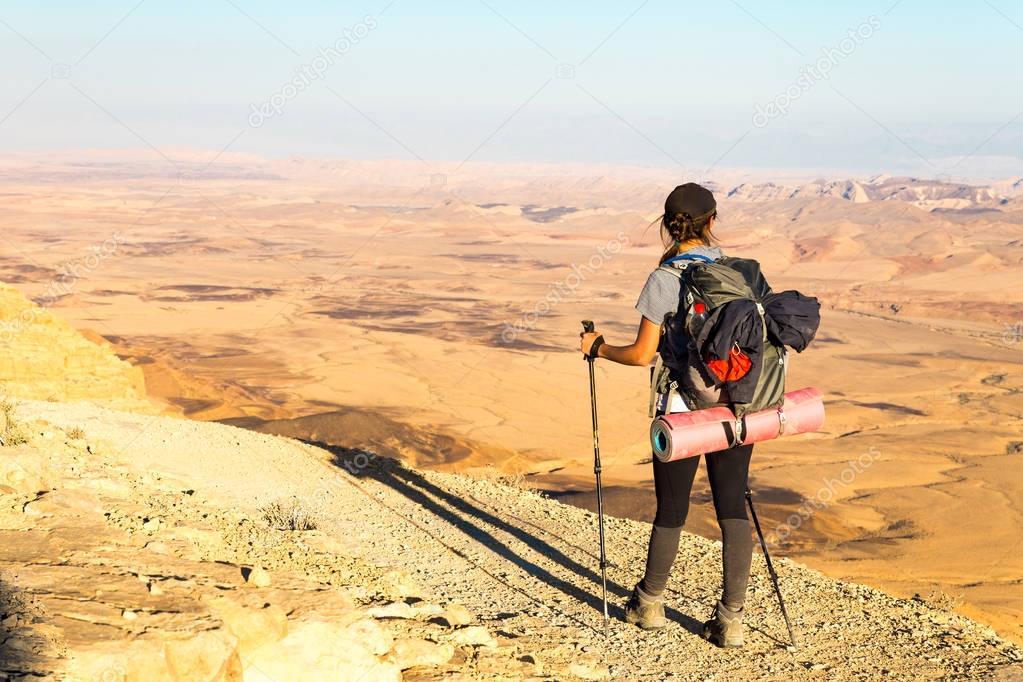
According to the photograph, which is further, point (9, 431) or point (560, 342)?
point (560, 342)

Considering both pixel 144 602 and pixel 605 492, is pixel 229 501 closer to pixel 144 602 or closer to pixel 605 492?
pixel 144 602

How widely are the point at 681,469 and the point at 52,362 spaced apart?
47.4 feet

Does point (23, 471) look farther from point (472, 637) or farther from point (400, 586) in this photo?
point (472, 637)

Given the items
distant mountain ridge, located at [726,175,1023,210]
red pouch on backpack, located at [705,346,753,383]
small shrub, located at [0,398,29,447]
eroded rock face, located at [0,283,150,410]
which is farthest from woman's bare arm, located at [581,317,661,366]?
distant mountain ridge, located at [726,175,1023,210]

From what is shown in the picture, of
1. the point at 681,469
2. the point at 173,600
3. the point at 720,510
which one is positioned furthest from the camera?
the point at 720,510

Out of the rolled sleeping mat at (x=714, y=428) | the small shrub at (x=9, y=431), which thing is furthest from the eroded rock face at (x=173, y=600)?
the rolled sleeping mat at (x=714, y=428)

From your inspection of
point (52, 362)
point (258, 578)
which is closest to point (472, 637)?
point (258, 578)

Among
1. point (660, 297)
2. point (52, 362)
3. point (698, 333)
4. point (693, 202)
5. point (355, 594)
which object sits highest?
point (693, 202)

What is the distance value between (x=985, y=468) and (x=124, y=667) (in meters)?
20.1

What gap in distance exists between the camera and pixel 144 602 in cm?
371

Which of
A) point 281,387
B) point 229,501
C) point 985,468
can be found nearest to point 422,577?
point 229,501

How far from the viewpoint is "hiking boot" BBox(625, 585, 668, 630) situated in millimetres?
5148

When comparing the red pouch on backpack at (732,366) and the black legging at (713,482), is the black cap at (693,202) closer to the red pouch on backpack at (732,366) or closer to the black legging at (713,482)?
the red pouch on backpack at (732,366)

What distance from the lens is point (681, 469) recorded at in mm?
4703
